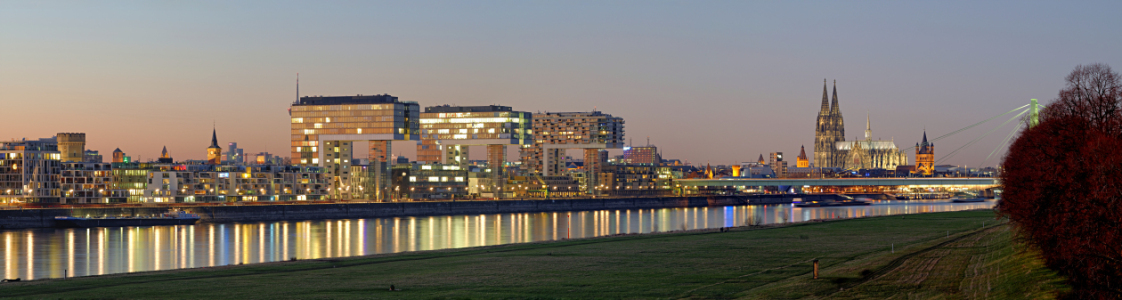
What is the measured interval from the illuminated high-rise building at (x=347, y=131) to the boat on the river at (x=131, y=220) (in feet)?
162

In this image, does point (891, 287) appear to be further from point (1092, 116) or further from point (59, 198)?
point (59, 198)

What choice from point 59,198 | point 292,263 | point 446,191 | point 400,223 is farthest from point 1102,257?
point 446,191

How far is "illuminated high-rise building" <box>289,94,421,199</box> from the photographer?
529 feet

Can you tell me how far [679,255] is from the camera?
42.7m

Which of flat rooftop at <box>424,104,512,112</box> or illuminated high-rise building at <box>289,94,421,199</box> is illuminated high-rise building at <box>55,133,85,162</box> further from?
flat rooftop at <box>424,104,512,112</box>

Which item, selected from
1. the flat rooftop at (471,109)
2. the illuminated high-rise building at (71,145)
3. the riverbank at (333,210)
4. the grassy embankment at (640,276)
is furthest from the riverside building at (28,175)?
the grassy embankment at (640,276)

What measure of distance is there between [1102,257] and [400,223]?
96.6 meters

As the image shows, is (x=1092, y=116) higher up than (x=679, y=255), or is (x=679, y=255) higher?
(x=1092, y=116)

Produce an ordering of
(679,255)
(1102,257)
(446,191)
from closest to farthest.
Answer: (1102,257) < (679,255) < (446,191)

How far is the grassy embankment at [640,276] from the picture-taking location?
27172mm

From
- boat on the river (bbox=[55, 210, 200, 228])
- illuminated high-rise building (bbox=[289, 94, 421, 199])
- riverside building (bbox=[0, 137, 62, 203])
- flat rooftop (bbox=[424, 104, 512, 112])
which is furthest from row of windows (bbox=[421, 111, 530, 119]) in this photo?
boat on the river (bbox=[55, 210, 200, 228])

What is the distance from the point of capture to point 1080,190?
69.4ft

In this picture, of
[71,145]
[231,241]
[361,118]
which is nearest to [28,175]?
[71,145]

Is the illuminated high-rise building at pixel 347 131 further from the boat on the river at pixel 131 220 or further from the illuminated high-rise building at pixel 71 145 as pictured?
the boat on the river at pixel 131 220
